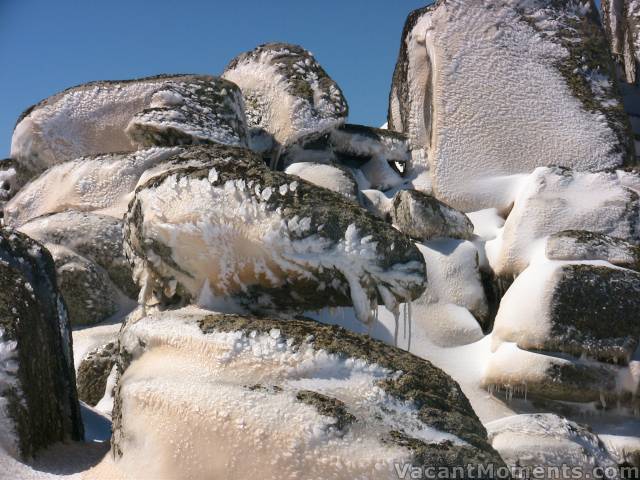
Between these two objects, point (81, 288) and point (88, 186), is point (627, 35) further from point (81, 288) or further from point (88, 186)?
point (81, 288)

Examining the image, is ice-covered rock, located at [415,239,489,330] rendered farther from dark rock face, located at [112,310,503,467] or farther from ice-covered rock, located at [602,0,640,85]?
ice-covered rock, located at [602,0,640,85]

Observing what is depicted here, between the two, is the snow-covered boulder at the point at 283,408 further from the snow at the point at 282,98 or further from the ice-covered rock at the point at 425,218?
the snow at the point at 282,98

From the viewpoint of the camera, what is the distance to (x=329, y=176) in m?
4.41

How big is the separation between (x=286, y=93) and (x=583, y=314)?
2.10 meters

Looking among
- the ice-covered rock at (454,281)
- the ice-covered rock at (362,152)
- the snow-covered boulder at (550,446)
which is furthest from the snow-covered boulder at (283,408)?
the ice-covered rock at (362,152)

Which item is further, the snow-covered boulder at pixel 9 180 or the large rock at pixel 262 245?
the snow-covered boulder at pixel 9 180

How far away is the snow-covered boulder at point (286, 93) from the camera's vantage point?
182 inches

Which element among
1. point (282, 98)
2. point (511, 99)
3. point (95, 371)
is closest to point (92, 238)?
point (95, 371)

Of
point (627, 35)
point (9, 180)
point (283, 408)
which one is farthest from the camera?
point (627, 35)

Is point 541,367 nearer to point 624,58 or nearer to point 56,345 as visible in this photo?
point 56,345

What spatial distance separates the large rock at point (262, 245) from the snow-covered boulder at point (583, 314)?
1415 mm

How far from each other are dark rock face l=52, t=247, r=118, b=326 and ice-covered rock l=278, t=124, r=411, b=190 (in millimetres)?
1264

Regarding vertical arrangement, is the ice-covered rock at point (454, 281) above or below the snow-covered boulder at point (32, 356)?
below

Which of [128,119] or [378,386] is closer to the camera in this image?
[378,386]
